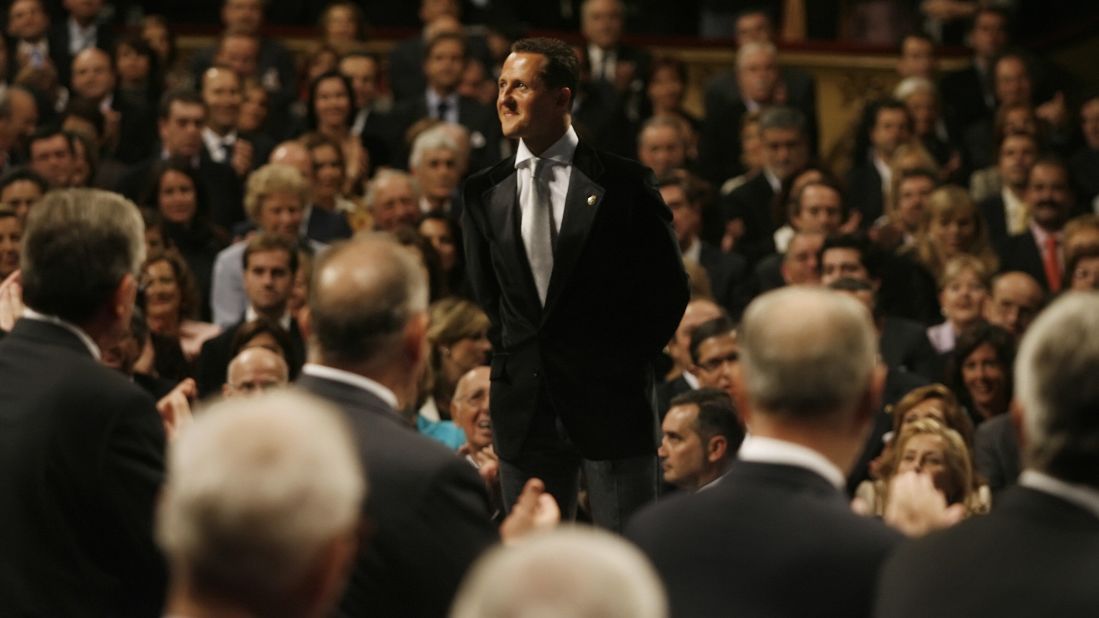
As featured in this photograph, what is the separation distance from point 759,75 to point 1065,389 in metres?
8.24

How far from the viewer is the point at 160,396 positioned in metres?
6.46

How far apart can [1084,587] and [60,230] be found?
193 cm

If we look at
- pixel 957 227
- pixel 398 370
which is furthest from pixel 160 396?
pixel 957 227

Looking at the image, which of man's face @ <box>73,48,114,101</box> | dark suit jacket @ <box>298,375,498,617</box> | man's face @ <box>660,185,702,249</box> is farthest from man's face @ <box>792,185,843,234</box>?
dark suit jacket @ <box>298,375,498,617</box>

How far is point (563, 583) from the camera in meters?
1.78

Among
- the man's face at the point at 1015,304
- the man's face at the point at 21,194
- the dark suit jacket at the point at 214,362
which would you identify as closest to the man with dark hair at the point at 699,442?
the dark suit jacket at the point at 214,362

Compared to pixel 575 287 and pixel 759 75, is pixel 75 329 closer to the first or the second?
pixel 575 287

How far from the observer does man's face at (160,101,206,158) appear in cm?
907

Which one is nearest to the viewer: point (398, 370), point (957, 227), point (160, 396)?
point (398, 370)

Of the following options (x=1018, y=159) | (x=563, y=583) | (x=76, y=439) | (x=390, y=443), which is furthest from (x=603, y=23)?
(x=563, y=583)

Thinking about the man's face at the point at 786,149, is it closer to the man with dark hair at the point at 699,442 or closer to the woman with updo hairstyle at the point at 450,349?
the woman with updo hairstyle at the point at 450,349

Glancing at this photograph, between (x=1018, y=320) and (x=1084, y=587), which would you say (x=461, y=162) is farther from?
(x=1084, y=587)

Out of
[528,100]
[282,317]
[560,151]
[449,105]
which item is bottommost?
[282,317]

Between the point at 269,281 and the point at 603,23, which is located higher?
the point at 603,23
